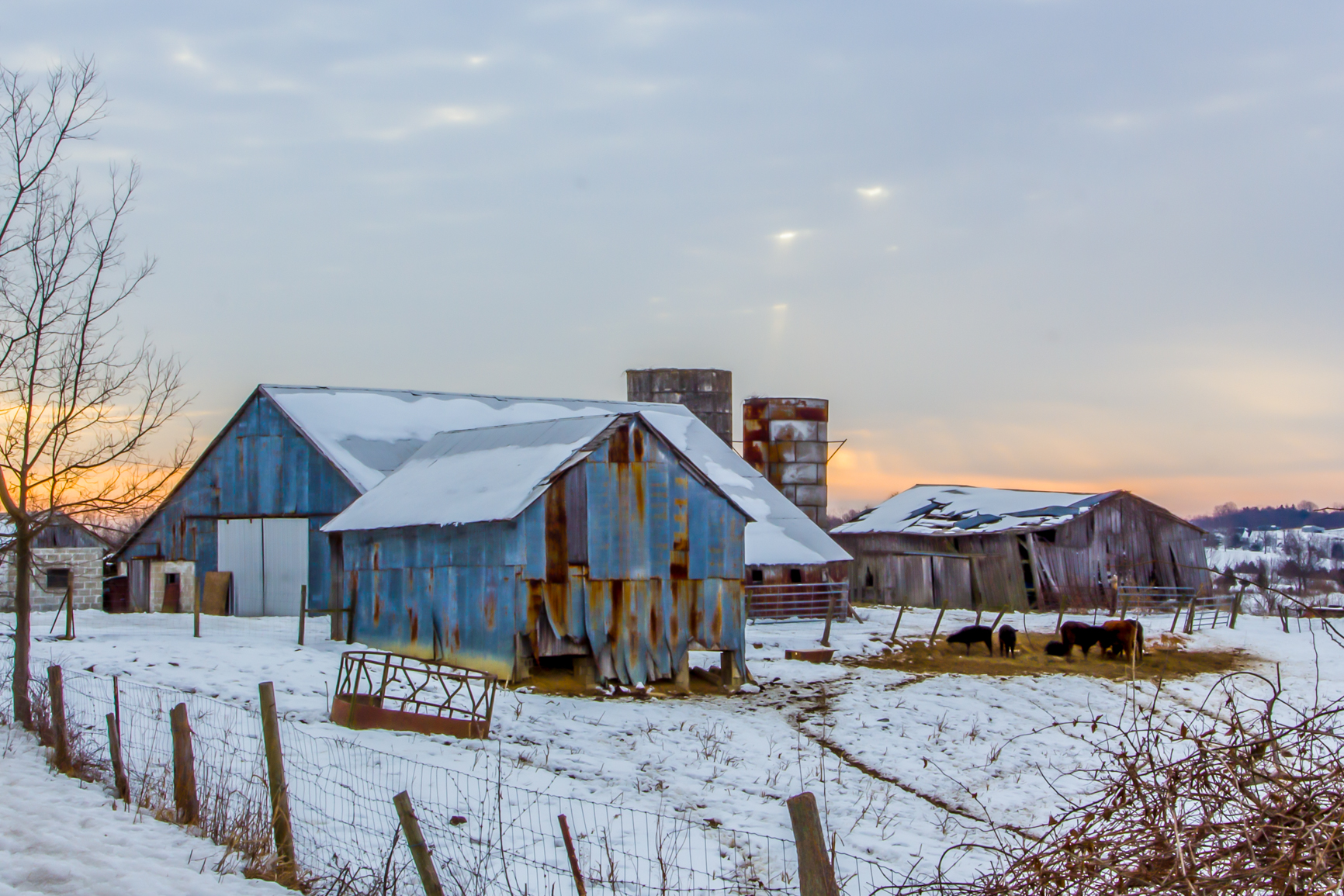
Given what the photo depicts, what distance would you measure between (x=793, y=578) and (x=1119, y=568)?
47.6ft

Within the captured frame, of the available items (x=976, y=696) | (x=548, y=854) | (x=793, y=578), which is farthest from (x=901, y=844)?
(x=793, y=578)

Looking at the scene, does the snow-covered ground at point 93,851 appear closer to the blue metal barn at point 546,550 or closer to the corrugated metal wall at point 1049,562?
the blue metal barn at point 546,550

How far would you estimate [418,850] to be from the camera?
656cm

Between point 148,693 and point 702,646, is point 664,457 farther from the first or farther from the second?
point 148,693

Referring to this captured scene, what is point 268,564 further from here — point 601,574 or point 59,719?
point 59,719

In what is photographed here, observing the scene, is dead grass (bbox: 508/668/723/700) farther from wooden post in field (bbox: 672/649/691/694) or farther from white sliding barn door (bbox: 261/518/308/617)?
white sliding barn door (bbox: 261/518/308/617)

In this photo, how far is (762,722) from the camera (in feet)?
55.0

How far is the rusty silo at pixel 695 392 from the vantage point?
43.8 meters

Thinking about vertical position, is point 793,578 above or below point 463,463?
below

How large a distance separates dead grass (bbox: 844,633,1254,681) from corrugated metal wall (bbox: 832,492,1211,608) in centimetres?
1166

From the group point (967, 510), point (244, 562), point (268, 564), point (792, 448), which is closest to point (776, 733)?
point (268, 564)

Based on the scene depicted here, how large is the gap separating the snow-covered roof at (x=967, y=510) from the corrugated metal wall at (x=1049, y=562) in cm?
39

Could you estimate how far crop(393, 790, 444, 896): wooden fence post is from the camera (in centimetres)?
646

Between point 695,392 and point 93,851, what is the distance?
36.1 meters
